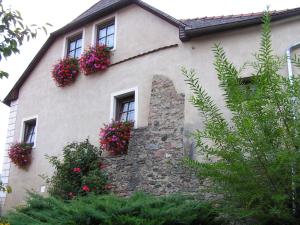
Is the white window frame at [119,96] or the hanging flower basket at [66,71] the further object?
the hanging flower basket at [66,71]

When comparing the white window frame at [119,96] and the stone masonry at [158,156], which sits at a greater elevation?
the white window frame at [119,96]

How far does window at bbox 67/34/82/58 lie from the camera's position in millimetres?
11469

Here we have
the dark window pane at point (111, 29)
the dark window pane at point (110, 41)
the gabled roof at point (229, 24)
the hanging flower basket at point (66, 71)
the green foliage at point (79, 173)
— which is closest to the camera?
the gabled roof at point (229, 24)

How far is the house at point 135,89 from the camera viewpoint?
796 centimetres

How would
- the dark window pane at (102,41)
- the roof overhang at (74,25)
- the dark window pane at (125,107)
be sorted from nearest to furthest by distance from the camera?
1. the roof overhang at (74,25)
2. the dark window pane at (125,107)
3. the dark window pane at (102,41)

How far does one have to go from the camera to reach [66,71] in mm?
10953

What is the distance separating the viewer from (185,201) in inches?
246

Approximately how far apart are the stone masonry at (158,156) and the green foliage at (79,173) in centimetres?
30

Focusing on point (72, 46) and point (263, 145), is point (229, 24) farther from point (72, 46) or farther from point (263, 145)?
point (72, 46)

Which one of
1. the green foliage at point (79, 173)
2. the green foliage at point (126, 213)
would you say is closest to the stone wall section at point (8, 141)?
the green foliage at point (79, 173)

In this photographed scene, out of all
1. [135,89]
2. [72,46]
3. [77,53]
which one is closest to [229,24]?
[135,89]

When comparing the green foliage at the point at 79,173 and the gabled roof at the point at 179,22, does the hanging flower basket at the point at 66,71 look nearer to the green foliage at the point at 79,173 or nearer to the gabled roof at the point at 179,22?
the gabled roof at the point at 179,22

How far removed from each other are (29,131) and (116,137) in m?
4.47

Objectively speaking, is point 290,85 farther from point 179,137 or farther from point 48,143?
point 48,143
